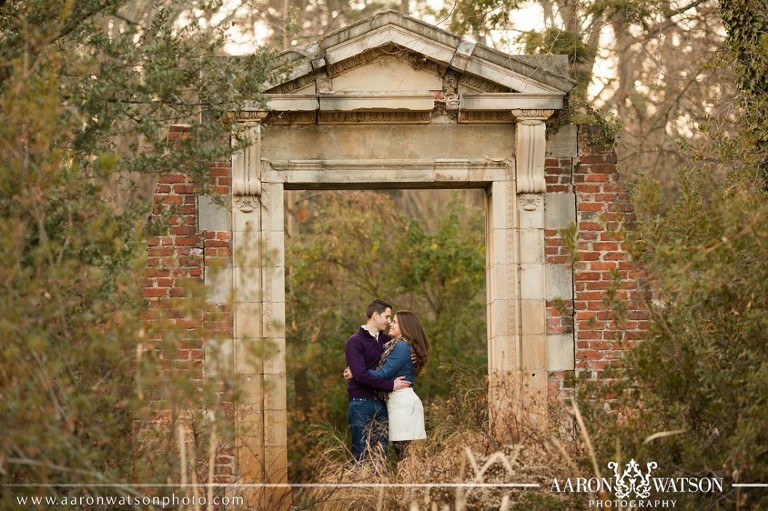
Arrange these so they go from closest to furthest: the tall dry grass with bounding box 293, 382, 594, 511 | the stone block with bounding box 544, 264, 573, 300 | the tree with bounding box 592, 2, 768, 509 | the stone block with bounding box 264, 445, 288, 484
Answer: the tree with bounding box 592, 2, 768, 509 → the tall dry grass with bounding box 293, 382, 594, 511 → the stone block with bounding box 264, 445, 288, 484 → the stone block with bounding box 544, 264, 573, 300

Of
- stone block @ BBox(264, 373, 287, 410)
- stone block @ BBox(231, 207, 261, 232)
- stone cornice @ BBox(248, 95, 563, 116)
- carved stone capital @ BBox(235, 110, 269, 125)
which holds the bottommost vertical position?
stone block @ BBox(264, 373, 287, 410)

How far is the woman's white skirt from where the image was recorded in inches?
314

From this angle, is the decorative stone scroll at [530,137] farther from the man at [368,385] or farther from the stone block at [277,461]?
the stone block at [277,461]

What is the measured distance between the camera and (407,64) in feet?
27.8

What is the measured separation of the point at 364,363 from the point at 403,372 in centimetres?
31

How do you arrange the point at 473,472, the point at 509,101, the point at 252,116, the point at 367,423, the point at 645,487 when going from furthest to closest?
the point at 509,101
the point at 252,116
the point at 367,423
the point at 473,472
the point at 645,487

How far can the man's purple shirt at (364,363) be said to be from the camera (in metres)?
8.00

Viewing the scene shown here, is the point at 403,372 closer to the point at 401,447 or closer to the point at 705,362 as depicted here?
the point at 401,447

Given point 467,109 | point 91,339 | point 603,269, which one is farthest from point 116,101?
point 603,269

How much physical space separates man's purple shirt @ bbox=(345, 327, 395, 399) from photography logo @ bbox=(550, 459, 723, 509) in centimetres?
266

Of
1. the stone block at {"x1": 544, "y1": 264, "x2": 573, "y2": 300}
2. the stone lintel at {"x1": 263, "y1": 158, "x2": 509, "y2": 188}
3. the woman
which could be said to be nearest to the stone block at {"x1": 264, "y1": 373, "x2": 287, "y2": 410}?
the woman

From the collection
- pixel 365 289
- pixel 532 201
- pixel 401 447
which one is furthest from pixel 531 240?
pixel 365 289

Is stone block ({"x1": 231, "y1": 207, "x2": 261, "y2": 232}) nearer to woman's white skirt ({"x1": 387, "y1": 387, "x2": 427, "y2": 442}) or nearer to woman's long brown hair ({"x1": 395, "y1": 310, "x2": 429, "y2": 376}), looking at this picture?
woman's long brown hair ({"x1": 395, "y1": 310, "x2": 429, "y2": 376})

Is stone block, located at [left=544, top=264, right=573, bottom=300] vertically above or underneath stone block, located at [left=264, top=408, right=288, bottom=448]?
above
